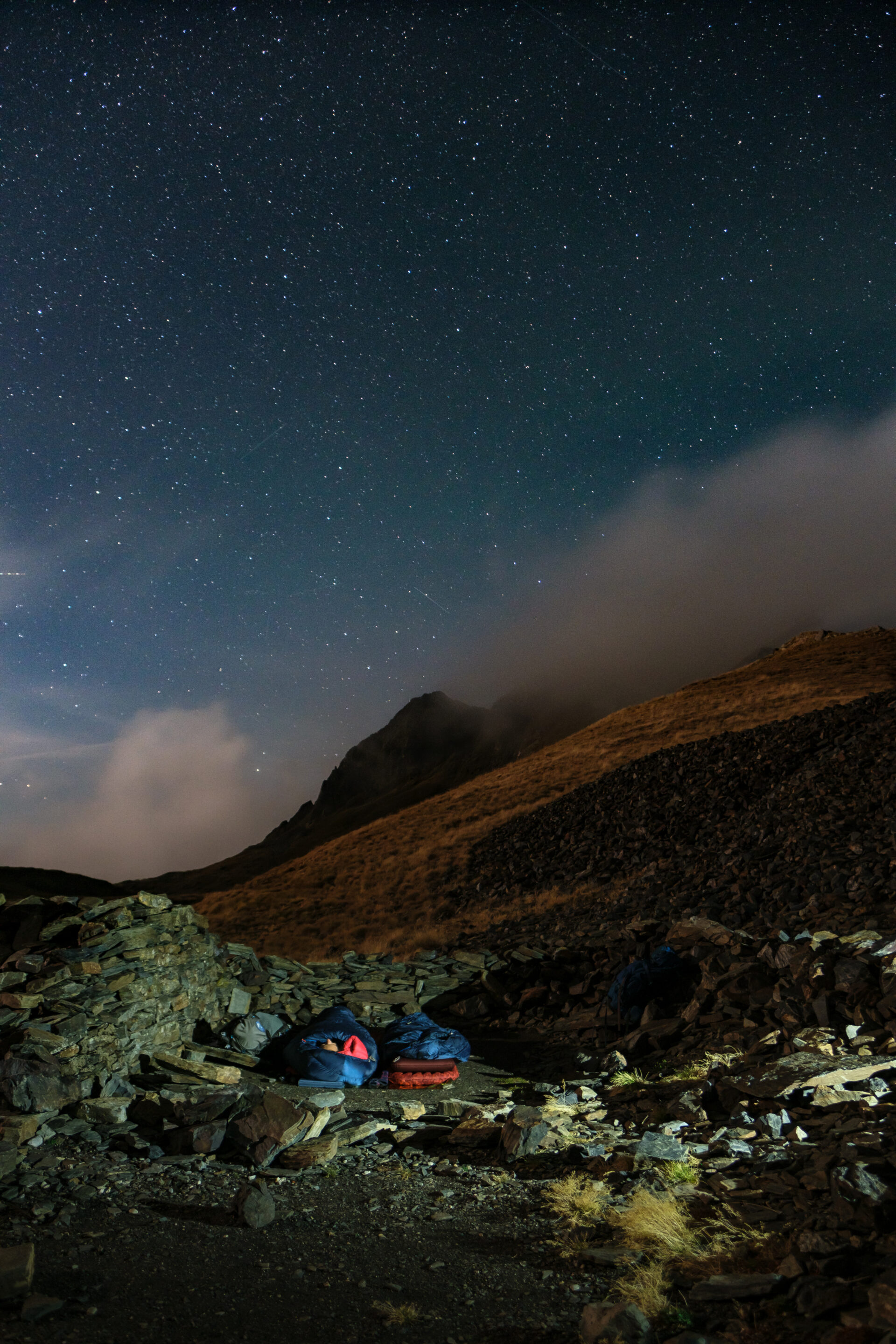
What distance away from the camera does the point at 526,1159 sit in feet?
19.7

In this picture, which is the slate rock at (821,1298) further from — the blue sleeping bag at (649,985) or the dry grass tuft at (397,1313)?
the blue sleeping bag at (649,985)

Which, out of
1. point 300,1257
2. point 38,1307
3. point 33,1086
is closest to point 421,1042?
point 33,1086

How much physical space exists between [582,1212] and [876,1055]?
3.58 meters

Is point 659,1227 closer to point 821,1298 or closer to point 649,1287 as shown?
point 649,1287

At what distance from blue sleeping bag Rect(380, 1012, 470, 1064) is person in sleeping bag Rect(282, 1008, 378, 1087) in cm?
26

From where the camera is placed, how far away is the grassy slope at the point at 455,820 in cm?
3123

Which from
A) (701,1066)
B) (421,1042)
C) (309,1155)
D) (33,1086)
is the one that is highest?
(33,1086)

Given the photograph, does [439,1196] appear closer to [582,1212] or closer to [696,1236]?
[582,1212]

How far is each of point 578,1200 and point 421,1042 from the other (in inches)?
201

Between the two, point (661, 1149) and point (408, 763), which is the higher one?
point (408, 763)

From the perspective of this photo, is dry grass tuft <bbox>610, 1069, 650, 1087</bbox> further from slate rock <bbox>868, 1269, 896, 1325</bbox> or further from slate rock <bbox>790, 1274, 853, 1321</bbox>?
slate rock <bbox>868, 1269, 896, 1325</bbox>

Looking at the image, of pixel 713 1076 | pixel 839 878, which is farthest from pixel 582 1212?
pixel 839 878

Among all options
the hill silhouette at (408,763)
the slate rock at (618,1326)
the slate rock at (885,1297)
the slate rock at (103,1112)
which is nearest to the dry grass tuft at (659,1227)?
the slate rock at (618,1326)

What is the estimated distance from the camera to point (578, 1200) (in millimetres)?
4961
